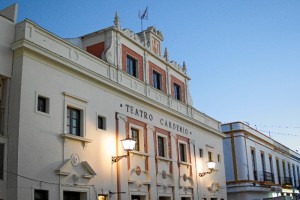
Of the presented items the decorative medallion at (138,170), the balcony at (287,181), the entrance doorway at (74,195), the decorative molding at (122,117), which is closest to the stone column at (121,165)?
the decorative molding at (122,117)

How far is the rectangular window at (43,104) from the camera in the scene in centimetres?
1501

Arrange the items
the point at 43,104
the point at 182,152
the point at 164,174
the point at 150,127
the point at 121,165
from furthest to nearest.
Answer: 1. the point at 182,152
2. the point at 164,174
3. the point at 150,127
4. the point at 121,165
5. the point at 43,104

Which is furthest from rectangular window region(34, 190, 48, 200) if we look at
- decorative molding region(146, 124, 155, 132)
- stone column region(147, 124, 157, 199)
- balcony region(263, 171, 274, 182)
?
balcony region(263, 171, 274, 182)

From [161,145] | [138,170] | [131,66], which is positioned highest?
[131,66]

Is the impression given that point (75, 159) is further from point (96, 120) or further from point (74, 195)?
point (96, 120)

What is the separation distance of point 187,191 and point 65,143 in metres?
10.2

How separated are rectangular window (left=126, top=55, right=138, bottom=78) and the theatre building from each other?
5 cm

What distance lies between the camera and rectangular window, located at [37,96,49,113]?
15.0 meters

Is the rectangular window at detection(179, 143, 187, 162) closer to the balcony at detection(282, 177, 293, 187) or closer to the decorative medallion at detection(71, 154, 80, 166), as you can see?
the decorative medallion at detection(71, 154, 80, 166)

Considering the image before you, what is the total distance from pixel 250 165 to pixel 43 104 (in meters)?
23.0

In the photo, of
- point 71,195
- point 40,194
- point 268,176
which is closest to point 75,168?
point 71,195

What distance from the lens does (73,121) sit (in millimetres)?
16531

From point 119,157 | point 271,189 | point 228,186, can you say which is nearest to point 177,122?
point 119,157

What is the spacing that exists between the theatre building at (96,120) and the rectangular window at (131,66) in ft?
0.16
